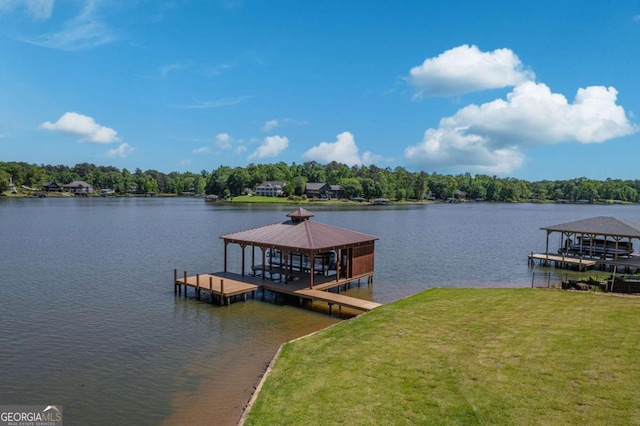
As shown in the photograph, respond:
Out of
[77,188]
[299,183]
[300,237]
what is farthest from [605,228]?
[77,188]

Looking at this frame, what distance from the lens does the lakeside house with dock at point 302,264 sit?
21.7m

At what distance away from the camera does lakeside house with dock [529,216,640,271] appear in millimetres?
31109

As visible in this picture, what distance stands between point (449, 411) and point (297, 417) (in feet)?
10.4

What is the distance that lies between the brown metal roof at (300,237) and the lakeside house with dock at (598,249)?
17.5 metres

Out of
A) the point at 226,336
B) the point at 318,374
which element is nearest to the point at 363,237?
the point at 226,336

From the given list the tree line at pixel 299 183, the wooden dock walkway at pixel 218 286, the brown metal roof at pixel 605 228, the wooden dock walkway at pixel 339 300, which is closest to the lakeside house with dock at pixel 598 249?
the brown metal roof at pixel 605 228

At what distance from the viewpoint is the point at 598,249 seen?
33.3 metres

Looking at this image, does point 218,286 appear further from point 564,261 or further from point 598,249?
point 598,249

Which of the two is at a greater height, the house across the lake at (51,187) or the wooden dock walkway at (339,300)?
the house across the lake at (51,187)

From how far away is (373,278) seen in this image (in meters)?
27.9

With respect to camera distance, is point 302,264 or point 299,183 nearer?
point 302,264

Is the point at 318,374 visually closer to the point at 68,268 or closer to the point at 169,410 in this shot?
the point at 169,410

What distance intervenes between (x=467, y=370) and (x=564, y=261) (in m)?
26.6

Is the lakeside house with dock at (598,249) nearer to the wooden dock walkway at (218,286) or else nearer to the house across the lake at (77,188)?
the wooden dock walkway at (218,286)
